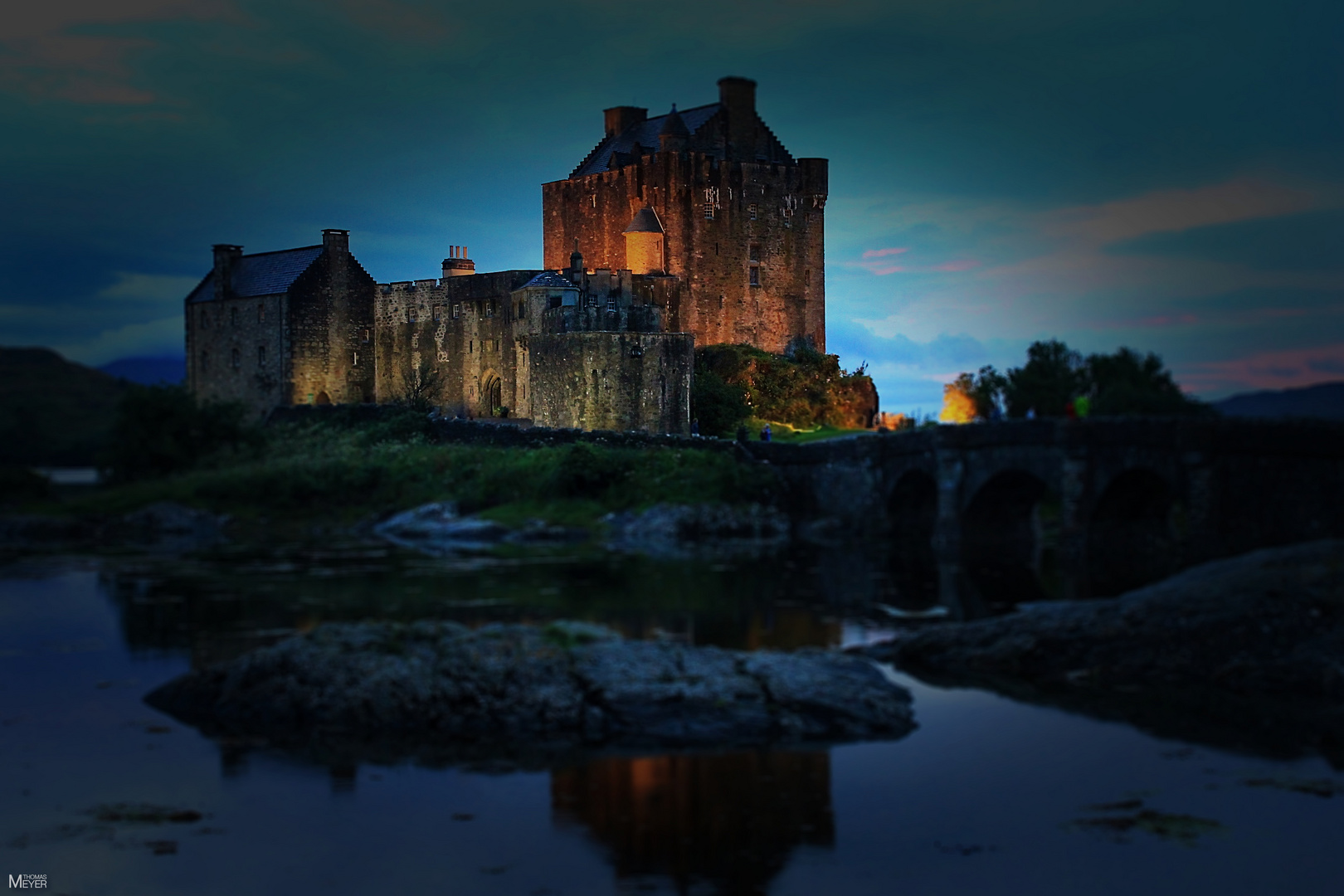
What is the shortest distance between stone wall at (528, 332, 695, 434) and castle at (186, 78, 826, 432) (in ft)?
9.88

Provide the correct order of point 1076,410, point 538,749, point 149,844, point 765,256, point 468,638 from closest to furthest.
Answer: point 149,844 → point 538,749 → point 468,638 → point 1076,410 → point 765,256

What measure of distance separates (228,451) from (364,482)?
12.9 feet

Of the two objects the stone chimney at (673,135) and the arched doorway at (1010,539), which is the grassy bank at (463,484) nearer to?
the arched doorway at (1010,539)

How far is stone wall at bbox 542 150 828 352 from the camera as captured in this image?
58.9 m

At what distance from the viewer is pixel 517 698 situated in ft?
63.8

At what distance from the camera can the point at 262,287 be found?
5788 centimetres

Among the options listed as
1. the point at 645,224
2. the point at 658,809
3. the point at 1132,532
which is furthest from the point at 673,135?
the point at 658,809

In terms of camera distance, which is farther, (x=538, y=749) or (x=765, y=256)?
(x=765, y=256)

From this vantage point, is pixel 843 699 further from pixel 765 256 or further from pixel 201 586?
pixel 765 256

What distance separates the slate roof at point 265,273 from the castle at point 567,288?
74 mm

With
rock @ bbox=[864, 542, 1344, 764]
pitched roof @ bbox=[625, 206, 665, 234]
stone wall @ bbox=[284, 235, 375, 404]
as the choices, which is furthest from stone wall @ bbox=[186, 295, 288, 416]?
rock @ bbox=[864, 542, 1344, 764]

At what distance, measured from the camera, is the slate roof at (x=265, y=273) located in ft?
189

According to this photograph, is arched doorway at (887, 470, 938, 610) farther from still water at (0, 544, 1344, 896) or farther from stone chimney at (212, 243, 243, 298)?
stone chimney at (212, 243, 243, 298)

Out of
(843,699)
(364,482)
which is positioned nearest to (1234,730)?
(843,699)
